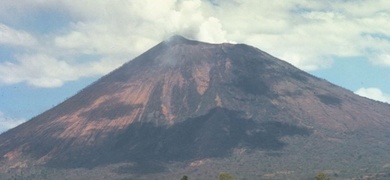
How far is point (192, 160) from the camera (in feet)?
648

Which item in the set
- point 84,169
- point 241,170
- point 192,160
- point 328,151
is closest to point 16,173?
point 84,169

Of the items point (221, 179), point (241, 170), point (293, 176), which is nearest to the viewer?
point (221, 179)

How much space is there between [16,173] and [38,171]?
753cm

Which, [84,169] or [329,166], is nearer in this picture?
[329,166]

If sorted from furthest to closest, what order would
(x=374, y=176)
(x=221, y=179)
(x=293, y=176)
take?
(x=293, y=176)
(x=374, y=176)
(x=221, y=179)

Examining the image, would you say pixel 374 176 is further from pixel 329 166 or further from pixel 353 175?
pixel 329 166

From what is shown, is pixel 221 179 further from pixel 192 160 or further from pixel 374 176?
pixel 192 160

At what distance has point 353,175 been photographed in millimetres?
164000

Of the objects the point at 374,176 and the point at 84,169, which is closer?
the point at 374,176

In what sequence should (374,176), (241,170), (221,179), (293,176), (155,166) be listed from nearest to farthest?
1. (221,179)
2. (374,176)
3. (293,176)
4. (241,170)
5. (155,166)

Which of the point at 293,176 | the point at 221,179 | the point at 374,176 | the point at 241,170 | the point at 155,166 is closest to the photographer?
the point at 221,179

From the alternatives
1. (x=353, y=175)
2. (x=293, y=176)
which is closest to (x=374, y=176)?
(x=353, y=175)

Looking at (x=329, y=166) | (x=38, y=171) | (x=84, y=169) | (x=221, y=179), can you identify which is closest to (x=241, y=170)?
(x=329, y=166)

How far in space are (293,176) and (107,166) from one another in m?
67.2
